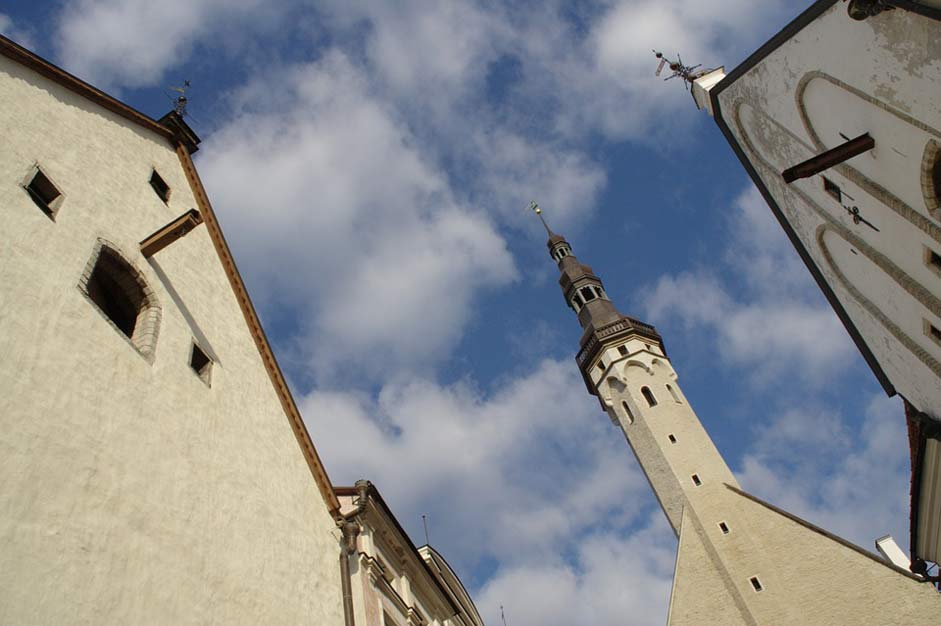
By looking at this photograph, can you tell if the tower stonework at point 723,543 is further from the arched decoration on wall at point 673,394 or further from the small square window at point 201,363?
the small square window at point 201,363

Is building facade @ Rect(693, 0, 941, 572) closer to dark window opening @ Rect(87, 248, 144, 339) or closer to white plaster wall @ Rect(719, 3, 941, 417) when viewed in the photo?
white plaster wall @ Rect(719, 3, 941, 417)

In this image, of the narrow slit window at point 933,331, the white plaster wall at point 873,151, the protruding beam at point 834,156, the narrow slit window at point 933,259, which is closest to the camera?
the white plaster wall at point 873,151

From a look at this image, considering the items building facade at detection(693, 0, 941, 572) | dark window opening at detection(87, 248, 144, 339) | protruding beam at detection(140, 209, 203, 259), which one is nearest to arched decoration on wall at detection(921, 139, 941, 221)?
building facade at detection(693, 0, 941, 572)

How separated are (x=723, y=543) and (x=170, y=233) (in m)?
28.0

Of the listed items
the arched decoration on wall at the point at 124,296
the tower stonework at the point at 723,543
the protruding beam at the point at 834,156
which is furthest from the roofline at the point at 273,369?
the tower stonework at the point at 723,543

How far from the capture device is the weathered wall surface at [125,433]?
687cm

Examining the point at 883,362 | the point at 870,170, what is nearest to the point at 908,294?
the point at 870,170

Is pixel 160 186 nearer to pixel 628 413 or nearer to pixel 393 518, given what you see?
pixel 393 518

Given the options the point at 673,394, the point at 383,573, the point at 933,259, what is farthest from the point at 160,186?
the point at 673,394

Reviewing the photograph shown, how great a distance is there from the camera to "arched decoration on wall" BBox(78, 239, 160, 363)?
976 cm

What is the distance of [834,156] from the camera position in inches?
454

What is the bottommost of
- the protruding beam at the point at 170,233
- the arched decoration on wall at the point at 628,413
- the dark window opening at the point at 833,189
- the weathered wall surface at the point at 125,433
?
the weathered wall surface at the point at 125,433

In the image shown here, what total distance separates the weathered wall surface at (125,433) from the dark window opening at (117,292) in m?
→ 0.30

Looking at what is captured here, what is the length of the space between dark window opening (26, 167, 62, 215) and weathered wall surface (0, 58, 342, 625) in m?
0.17
